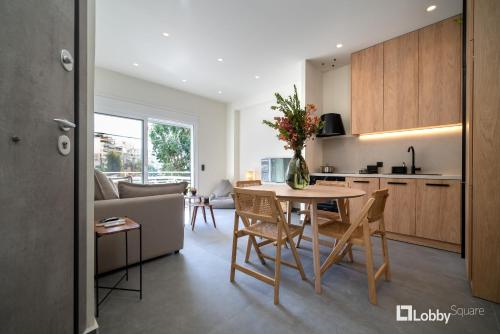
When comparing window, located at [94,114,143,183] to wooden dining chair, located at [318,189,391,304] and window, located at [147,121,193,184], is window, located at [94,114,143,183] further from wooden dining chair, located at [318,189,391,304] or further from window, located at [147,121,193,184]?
wooden dining chair, located at [318,189,391,304]

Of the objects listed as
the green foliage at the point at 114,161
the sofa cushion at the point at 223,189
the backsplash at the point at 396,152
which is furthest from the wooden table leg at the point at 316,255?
the green foliage at the point at 114,161

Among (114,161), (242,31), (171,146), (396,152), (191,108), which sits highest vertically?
(242,31)

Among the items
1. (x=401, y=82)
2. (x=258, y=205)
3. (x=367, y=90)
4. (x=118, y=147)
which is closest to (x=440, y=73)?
(x=401, y=82)

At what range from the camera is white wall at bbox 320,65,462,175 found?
9.65ft

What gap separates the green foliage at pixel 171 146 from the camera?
5097 mm

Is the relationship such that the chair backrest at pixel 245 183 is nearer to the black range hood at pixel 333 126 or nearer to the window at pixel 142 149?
the black range hood at pixel 333 126

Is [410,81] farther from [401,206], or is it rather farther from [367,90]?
[401,206]

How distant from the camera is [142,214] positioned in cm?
214

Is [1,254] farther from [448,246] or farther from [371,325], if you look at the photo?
[448,246]

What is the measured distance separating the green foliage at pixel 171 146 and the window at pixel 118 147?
38 cm

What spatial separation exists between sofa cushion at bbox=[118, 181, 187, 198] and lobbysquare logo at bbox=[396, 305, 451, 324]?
2283mm

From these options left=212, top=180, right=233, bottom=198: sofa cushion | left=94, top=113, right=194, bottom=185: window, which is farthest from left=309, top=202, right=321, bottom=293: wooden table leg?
left=212, top=180, right=233, bottom=198: sofa cushion

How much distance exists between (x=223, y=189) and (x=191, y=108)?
2.35 m

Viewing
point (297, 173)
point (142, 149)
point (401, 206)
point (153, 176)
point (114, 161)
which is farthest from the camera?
point (153, 176)
